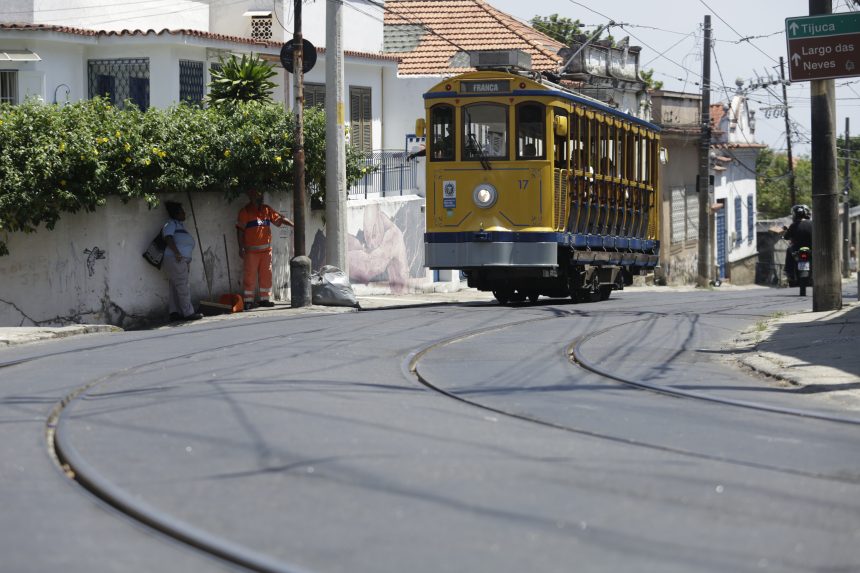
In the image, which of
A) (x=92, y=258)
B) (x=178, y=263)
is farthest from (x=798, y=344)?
(x=92, y=258)

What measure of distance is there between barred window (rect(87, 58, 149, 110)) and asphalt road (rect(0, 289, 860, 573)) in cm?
1560

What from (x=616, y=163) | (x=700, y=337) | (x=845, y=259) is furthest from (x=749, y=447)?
(x=845, y=259)

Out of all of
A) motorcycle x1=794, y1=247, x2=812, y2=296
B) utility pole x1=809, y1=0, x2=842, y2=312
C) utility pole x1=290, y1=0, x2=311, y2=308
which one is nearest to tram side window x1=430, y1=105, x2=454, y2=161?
utility pole x1=290, y1=0, x2=311, y2=308

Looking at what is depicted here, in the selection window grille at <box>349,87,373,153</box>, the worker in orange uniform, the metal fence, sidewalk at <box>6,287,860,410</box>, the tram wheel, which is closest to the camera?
sidewalk at <box>6,287,860,410</box>

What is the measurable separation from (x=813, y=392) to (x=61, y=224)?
40.2ft

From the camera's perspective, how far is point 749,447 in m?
8.62

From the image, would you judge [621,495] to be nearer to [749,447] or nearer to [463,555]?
[463,555]

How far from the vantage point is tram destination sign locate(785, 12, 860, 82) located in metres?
15.0

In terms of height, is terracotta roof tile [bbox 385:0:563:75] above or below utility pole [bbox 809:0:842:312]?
above

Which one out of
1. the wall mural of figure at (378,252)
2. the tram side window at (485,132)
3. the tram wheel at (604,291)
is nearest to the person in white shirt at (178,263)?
the tram side window at (485,132)

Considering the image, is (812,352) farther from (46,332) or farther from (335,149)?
(335,149)

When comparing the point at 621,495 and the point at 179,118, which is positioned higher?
the point at 179,118

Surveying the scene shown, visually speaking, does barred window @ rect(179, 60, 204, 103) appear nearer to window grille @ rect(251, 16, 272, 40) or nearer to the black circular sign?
window grille @ rect(251, 16, 272, 40)

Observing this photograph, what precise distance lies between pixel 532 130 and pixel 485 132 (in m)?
0.84
